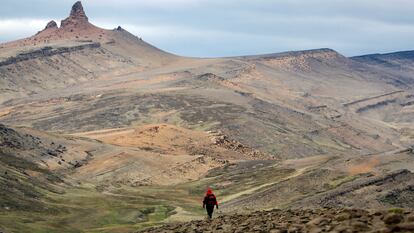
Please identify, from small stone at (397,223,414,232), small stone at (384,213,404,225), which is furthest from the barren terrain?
small stone at (384,213,404,225)

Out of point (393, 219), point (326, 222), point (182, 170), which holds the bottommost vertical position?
point (182, 170)

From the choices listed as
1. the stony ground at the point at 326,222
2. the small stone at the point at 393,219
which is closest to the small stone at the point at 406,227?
the stony ground at the point at 326,222

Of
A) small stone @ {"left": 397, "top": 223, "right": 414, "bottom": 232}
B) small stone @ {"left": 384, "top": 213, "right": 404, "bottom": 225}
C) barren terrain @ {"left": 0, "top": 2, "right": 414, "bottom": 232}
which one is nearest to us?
small stone @ {"left": 397, "top": 223, "right": 414, "bottom": 232}

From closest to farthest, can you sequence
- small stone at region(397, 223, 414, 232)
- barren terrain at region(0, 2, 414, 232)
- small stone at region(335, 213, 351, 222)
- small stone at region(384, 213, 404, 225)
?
small stone at region(397, 223, 414, 232) < small stone at region(384, 213, 404, 225) < small stone at region(335, 213, 351, 222) < barren terrain at region(0, 2, 414, 232)

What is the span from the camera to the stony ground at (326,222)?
72.4 feet

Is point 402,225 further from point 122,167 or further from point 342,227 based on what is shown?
point 122,167

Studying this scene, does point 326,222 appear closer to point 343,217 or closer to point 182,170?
point 343,217

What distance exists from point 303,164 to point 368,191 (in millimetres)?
39880

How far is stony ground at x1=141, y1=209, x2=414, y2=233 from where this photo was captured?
2206 cm

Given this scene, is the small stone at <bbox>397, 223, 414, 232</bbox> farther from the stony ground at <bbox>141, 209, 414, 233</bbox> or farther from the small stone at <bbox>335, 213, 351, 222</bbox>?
the small stone at <bbox>335, 213, 351, 222</bbox>

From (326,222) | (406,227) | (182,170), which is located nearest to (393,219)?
(406,227)

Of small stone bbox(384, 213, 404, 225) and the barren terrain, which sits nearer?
small stone bbox(384, 213, 404, 225)

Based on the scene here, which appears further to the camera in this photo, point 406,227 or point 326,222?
point 326,222

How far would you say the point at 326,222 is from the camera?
80.5ft
